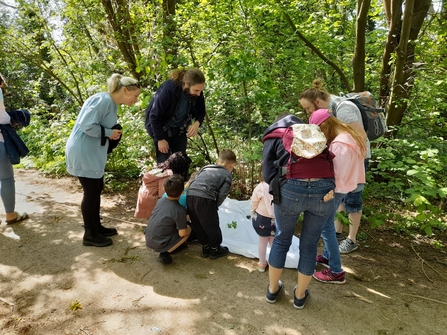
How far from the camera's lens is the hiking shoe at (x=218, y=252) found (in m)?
3.21

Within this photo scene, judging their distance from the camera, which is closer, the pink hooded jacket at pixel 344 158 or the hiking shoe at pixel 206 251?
the pink hooded jacket at pixel 344 158

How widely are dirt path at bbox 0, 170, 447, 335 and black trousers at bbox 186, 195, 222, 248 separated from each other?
236 millimetres

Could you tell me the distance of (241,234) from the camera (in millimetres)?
3719

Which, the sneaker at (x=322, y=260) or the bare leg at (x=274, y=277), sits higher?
the bare leg at (x=274, y=277)

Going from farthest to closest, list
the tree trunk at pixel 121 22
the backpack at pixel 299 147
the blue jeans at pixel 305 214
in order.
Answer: the tree trunk at pixel 121 22 < the blue jeans at pixel 305 214 < the backpack at pixel 299 147

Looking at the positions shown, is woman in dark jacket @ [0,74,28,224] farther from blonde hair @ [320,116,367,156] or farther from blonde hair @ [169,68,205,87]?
blonde hair @ [320,116,367,156]

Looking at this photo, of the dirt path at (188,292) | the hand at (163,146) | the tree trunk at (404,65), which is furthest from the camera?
the tree trunk at (404,65)

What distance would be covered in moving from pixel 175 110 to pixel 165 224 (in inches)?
51.2

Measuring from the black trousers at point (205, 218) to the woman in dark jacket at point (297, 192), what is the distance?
87cm

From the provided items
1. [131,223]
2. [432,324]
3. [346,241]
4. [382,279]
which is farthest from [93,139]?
[432,324]

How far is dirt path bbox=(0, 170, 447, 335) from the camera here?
226 centimetres

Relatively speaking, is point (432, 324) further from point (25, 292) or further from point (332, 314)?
point (25, 292)

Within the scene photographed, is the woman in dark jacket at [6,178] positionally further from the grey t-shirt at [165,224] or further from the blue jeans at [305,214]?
the blue jeans at [305,214]

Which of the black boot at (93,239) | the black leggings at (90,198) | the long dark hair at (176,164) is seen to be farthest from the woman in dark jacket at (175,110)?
the black boot at (93,239)
